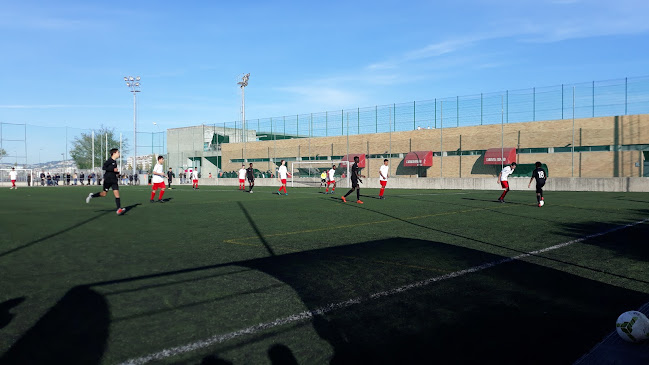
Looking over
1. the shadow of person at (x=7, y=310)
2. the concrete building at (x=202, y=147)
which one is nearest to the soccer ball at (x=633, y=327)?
the shadow of person at (x=7, y=310)

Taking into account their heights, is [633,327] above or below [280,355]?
above

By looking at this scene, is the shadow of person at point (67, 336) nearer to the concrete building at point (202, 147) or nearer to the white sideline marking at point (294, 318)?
the white sideline marking at point (294, 318)

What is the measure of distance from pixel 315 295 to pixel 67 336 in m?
2.30

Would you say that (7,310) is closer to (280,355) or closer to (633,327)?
(280,355)

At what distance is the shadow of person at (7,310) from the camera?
3.82 meters

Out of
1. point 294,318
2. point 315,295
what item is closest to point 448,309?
point 315,295

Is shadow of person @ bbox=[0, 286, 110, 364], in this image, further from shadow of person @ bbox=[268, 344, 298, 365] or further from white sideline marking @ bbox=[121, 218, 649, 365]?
shadow of person @ bbox=[268, 344, 298, 365]

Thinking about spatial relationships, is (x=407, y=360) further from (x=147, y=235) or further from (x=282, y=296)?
(x=147, y=235)

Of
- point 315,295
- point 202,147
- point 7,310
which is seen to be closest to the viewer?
point 7,310

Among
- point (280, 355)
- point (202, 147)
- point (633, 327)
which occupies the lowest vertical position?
point (280, 355)

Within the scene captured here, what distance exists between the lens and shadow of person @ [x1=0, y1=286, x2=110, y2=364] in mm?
3104

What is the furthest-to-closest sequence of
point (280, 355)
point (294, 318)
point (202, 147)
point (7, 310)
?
point (202, 147)
point (7, 310)
point (294, 318)
point (280, 355)

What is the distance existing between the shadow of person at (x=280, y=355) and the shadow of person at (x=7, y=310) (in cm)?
243

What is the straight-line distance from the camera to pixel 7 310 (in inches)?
163
